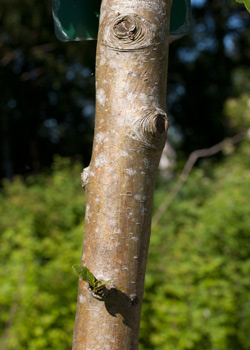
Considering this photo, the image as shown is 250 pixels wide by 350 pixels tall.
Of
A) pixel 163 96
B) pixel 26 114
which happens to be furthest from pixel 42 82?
pixel 163 96

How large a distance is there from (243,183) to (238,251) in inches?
40.2

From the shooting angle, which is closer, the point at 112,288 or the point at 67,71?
the point at 112,288

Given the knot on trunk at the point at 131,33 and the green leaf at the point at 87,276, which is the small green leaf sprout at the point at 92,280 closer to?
the green leaf at the point at 87,276

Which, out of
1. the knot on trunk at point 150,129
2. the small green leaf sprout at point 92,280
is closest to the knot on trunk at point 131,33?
the knot on trunk at point 150,129

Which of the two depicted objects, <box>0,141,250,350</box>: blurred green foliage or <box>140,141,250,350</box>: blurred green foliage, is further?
<box>140,141,250,350</box>: blurred green foliage

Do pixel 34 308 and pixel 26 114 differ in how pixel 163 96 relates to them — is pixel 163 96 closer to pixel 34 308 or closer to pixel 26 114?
pixel 34 308

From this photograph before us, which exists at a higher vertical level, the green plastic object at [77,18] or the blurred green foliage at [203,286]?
the green plastic object at [77,18]

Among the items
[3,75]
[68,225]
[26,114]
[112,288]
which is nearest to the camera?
[112,288]

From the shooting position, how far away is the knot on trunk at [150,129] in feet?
2.71

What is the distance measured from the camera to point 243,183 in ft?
14.1

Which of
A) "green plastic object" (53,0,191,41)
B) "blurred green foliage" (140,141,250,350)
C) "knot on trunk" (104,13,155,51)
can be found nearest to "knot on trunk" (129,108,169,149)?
"knot on trunk" (104,13,155,51)

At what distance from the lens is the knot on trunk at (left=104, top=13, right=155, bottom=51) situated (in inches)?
33.5

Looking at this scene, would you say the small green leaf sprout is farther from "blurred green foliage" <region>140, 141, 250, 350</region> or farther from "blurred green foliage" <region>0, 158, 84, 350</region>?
"blurred green foliage" <region>140, 141, 250, 350</region>

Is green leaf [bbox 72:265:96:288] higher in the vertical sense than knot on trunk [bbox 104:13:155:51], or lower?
lower
